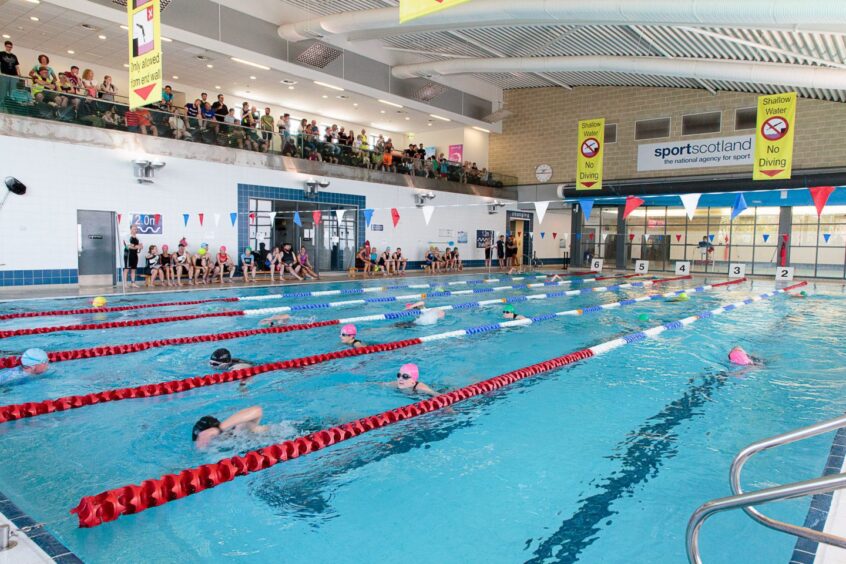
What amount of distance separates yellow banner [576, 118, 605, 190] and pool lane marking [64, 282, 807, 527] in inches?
549

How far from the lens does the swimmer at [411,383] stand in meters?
4.79

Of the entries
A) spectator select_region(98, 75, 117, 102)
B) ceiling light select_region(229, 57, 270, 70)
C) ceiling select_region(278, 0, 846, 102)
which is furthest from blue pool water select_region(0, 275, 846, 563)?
ceiling light select_region(229, 57, 270, 70)

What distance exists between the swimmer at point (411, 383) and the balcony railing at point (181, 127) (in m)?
10.1

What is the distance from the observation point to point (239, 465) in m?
3.21

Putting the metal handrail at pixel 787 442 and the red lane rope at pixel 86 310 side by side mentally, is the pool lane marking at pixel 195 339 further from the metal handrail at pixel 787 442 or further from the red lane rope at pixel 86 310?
the metal handrail at pixel 787 442

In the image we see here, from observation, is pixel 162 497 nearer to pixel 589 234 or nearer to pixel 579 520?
pixel 579 520

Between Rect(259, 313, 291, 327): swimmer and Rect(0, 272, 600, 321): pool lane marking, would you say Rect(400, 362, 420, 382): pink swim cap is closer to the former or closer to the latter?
Rect(259, 313, 291, 327): swimmer

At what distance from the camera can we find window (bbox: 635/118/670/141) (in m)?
20.9

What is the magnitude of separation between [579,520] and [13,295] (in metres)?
10.5

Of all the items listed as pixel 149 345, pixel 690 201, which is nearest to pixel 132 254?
pixel 149 345

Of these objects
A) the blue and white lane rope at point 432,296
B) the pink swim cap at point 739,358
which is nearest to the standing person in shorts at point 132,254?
the blue and white lane rope at point 432,296

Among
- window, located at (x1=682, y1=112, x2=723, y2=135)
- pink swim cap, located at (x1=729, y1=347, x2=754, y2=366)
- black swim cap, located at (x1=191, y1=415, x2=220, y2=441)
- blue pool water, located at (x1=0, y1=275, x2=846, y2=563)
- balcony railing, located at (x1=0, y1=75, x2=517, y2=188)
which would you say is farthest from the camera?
window, located at (x1=682, y1=112, x2=723, y2=135)

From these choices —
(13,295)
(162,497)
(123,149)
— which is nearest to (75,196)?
(123,149)

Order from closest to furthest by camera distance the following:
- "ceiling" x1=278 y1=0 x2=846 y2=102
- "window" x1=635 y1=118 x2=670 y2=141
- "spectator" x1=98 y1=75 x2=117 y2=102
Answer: "spectator" x1=98 y1=75 x2=117 y2=102 < "ceiling" x1=278 y1=0 x2=846 y2=102 < "window" x1=635 y1=118 x2=670 y2=141
